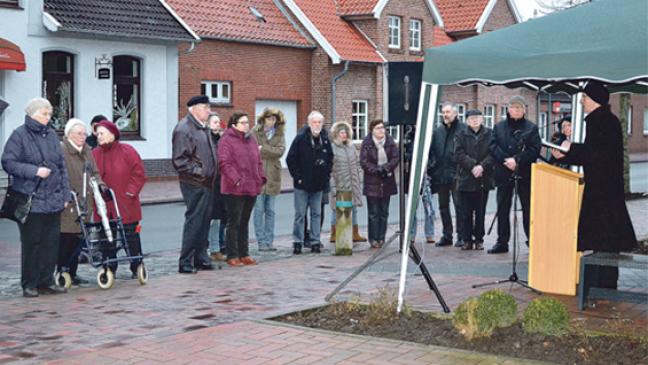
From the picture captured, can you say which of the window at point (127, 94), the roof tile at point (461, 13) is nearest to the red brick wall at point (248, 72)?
the window at point (127, 94)

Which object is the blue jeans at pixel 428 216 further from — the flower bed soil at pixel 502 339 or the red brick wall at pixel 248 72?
the red brick wall at pixel 248 72

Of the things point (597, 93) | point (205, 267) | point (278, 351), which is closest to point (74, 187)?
point (205, 267)

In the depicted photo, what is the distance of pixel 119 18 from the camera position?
2717 cm

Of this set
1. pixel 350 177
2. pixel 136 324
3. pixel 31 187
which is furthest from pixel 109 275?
pixel 350 177

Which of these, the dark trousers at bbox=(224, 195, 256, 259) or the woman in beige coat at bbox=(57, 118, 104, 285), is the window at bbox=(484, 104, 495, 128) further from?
the woman in beige coat at bbox=(57, 118, 104, 285)

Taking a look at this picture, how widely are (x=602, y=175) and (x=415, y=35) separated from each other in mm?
31788

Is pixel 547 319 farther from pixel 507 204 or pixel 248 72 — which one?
pixel 248 72

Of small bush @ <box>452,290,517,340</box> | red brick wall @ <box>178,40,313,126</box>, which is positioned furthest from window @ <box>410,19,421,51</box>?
small bush @ <box>452,290,517,340</box>

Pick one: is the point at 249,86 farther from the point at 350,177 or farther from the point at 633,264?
the point at 633,264

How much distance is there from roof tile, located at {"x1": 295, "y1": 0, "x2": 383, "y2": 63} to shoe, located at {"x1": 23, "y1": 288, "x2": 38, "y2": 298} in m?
25.8

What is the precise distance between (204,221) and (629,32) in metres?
5.69

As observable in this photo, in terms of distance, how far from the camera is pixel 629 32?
7230 mm

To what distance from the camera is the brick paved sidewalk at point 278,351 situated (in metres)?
6.68

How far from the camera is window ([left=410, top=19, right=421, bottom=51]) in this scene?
130ft
